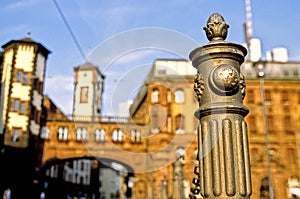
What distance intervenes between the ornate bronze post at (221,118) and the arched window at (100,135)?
33.5m

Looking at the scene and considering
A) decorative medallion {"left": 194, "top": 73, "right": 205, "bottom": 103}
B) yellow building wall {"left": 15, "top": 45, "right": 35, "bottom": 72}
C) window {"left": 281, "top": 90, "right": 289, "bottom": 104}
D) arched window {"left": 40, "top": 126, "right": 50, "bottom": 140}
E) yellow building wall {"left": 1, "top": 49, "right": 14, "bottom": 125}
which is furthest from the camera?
window {"left": 281, "top": 90, "right": 289, "bottom": 104}

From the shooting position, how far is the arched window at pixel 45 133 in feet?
119

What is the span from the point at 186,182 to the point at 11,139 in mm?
16924

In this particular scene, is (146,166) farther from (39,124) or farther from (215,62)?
(215,62)

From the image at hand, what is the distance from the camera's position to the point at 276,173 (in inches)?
1457

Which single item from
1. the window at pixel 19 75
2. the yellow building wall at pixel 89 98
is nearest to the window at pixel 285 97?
the yellow building wall at pixel 89 98

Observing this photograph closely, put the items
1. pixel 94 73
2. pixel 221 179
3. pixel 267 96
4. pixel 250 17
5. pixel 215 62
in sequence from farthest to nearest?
1. pixel 94 73
2. pixel 267 96
3. pixel 250 17
4. pixel 215 62
5. pixel 221 179

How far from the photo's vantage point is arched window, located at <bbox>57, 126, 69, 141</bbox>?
36500 mm

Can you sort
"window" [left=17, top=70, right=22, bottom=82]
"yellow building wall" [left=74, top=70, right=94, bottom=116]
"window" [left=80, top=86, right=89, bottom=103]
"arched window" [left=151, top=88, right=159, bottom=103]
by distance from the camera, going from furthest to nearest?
"window" [left=80, top=86, right=89, bottom=103], "yellow building wall" [left=74, top=70, right=94, bottom=116], "arched window" [left=151, top=88, right=159, bottom=103], "window" [left=17, top=70, right=22, bottom=82]

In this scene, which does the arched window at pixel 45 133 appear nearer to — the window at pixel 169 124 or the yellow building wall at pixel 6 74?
the yellow building wall at pixel 6 74

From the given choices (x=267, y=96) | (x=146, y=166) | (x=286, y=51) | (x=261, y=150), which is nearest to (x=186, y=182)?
(x=146, y=166)

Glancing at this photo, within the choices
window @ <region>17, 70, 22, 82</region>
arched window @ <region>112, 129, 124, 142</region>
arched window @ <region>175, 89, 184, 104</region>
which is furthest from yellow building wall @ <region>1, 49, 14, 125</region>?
arched window @ <region>175, 89, 184, 104</region>

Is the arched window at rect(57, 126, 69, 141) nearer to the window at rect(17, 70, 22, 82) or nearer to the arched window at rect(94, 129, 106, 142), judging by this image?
the arched window at rect(94, 129, 106, 142)

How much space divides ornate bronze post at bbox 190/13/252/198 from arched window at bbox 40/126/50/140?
1341 inches
